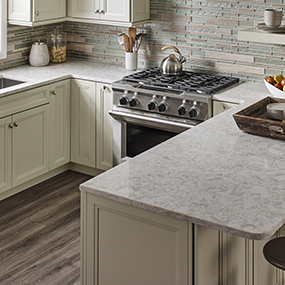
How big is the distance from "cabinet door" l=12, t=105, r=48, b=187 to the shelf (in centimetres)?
194

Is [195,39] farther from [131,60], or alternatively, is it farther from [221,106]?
[221,106]

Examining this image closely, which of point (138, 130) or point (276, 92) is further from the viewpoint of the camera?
point (138, 130)

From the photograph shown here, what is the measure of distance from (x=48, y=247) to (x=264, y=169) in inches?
67.8

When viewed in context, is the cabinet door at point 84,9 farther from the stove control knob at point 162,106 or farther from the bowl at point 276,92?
the bowl at point 276,92

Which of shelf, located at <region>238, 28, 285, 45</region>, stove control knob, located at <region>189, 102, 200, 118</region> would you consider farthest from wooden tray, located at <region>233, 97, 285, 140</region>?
stove control knob, located at <region>189, 102, 200, 118</region>

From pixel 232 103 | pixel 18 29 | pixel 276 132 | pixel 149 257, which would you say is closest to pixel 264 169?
pixel 276 132

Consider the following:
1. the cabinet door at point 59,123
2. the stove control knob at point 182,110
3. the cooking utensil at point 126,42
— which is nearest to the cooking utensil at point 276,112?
the stove control knob at point 182,110

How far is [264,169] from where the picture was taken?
2346mm

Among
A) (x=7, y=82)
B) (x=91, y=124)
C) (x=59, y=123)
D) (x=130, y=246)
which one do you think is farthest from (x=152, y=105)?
(x=130, y=246)

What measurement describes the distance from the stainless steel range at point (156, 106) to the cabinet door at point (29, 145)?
61 centimetres

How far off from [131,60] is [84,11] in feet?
2.06

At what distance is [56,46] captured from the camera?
485 centimetres

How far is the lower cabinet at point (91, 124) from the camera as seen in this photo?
432 cm

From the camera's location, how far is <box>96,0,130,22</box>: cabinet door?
4.31 metres
